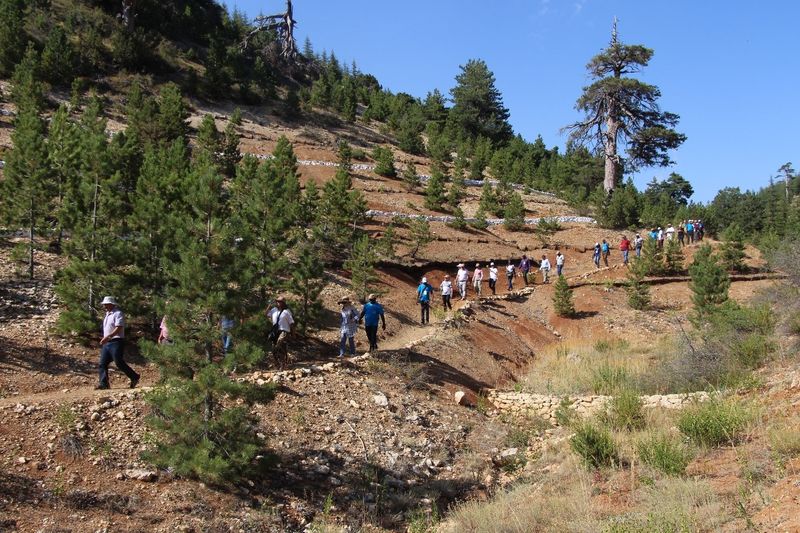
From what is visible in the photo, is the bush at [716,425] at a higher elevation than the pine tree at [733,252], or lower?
lower

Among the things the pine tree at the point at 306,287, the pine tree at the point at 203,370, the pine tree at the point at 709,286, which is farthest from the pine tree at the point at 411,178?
the pine tree at the point at 203,370

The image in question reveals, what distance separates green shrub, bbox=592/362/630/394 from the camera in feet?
43.2

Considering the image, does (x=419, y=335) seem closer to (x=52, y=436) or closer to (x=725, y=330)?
(x=725, y=330)

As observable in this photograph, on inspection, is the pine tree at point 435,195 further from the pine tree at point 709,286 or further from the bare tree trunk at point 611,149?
the pine tree at point 709,286

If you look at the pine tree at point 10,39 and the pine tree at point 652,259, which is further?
the pine tree at point 10,39

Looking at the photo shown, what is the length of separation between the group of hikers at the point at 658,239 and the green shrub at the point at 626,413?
18.2m

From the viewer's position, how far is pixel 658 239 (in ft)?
96.0

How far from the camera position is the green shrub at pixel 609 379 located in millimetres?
13164

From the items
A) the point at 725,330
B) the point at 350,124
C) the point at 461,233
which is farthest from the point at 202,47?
the point at 725,330

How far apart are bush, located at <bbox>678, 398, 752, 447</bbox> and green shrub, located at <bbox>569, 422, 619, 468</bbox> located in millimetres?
1064

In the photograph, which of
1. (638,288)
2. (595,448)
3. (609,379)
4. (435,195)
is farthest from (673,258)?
(595,448)

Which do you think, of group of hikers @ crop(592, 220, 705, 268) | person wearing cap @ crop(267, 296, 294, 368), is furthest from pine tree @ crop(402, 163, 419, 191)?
person wearing cap @ crop(267, 296, 294, 368)

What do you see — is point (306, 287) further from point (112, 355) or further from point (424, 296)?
point (112, 355)

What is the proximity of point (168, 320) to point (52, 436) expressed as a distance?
2248 millimetres
